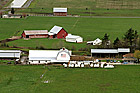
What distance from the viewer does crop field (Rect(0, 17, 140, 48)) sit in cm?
6981

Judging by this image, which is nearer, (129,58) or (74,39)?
(129,58)

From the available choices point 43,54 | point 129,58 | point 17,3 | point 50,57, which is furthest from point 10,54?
point 17,3

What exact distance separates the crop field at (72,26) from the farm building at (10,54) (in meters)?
5.97

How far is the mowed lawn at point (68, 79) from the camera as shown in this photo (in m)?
43.4

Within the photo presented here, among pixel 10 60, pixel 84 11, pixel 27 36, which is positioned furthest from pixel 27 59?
pixel 84 11

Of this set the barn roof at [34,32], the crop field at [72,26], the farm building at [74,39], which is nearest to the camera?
the farm building at [74,39]

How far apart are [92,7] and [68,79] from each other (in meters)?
63.8

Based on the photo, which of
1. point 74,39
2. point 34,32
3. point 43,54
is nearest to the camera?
point 43,54

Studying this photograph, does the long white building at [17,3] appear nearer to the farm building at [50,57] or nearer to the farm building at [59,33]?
the farm building at [59,33]

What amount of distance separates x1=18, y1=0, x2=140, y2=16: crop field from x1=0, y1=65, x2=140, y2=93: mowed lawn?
48826 millimetres

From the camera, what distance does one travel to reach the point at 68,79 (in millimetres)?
47562

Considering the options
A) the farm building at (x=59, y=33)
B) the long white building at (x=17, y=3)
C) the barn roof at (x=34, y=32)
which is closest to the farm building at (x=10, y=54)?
the barn roof at (x=34, y=32)

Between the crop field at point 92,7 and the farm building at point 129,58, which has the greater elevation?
the crop field at point 92,7

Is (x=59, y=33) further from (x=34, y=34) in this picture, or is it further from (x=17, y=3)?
(x=17, y=3)
